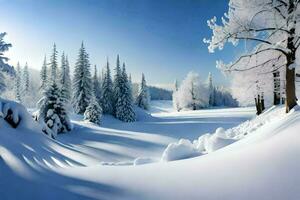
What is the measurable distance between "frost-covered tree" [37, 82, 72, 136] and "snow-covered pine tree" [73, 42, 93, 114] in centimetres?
1837

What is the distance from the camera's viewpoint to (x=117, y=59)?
54.0m

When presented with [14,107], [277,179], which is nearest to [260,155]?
[277,179]

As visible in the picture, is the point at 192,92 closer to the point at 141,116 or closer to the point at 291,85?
the point at 141,116

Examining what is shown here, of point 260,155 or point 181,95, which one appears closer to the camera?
A: point 260,155

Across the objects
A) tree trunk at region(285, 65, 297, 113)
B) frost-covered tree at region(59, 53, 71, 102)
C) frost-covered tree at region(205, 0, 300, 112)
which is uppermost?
frost-covered tree at region(59, 53, 71, 102)

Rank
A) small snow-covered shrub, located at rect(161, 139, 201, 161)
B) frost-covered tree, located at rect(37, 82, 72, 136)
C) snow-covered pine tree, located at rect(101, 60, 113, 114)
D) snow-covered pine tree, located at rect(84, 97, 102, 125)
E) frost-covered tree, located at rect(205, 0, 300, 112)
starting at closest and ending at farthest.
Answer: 1. small snow-covered shrub, located at rect(161, 139, 201, 161)
2. frost-covered tree, located at rect(205, 0, 300, 112)
3. frost-covered tree, located at rect(37, 82, 72, 136)
4. snow-covered pine tree, located at rect(84, 97, 102, 125)
5. snow-covered pine tree, located at rect(101, 60, 113, 114)

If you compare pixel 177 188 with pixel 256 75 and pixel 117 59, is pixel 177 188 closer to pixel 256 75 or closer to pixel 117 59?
pixel 256 75

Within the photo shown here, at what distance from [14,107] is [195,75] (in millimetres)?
56693

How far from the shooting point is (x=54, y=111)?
87.2 ft

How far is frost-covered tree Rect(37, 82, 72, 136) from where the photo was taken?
25.5 metres

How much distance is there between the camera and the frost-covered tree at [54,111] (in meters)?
25.5

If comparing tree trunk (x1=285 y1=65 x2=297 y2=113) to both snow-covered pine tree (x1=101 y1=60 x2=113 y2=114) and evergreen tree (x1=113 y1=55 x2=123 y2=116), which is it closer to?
evergreen tree (x1=113 y1=55 x2=123 y2=116)

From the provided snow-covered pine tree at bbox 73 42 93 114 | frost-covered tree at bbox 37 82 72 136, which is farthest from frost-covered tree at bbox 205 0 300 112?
snow-covered pine tree at bbox 73 42 93 114

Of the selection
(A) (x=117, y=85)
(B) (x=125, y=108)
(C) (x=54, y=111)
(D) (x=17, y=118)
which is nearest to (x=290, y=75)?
(D) (x=17, y=118)
